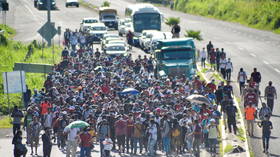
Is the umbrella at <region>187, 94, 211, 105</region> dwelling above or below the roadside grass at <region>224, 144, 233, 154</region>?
above

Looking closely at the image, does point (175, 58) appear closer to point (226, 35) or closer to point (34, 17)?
point (226, 35)

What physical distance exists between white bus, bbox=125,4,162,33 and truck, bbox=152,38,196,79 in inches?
758

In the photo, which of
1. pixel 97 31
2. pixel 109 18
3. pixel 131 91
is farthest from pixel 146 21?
pixel 131 91

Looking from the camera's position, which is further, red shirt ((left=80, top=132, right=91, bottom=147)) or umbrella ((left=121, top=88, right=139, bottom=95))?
umbrella ((left=121, top=88, right=139, bottom=95))

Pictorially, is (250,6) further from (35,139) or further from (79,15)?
(35,139)

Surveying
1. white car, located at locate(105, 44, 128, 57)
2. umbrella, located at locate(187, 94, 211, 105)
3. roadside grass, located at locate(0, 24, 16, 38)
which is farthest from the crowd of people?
roadside grass, located at locate(0, 24, 16, 38)

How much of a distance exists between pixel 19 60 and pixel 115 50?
657cm

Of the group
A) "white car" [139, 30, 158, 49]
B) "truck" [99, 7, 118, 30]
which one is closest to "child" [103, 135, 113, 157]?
"white car" [139, 30, 158, 49]

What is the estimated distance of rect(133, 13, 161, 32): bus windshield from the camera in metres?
69.2

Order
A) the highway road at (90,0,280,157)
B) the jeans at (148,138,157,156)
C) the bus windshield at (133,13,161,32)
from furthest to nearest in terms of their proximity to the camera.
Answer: the bus windshield at (133,13,161,32)
the highway road at (90,0,280,157)
the jeans at (148,138,157,156)

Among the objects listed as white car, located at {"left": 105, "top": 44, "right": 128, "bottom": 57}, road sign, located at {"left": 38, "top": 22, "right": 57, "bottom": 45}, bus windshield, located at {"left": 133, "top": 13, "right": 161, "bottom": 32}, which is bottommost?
white car, located at {"left": 105, "top": 44, "right": 128, "bottom": 57}

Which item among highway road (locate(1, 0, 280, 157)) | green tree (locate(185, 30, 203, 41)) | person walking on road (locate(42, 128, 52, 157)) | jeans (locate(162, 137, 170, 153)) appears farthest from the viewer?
green tree (locate(185, 30, 203, 41))

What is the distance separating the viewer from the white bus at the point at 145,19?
69312 mm

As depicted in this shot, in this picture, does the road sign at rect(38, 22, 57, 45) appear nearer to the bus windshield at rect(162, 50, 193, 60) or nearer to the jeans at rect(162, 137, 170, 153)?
the bus windshield at rect(162, 50, 193, 60)
